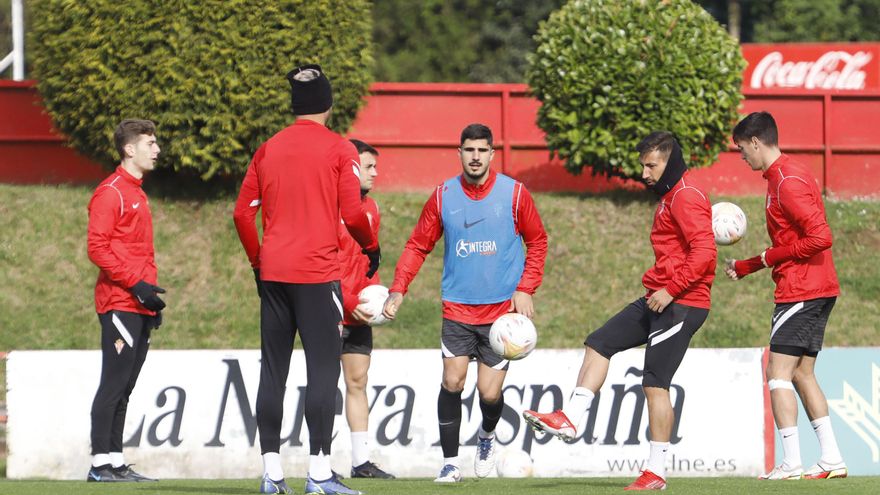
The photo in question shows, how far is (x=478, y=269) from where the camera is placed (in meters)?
9.46

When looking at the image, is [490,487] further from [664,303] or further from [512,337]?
[664,303]

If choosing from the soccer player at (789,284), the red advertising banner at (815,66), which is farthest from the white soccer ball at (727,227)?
the red advertising banner at (815,66)

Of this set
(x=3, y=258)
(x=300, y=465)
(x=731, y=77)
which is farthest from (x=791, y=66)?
(x=300, y=465)

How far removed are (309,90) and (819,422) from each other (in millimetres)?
4369

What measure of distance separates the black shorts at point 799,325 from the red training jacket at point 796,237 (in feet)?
0.18

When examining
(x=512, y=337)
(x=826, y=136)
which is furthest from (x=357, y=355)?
(x=826, y=136)

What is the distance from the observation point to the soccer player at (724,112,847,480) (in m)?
9.38

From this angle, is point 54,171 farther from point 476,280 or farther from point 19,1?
point 476,280

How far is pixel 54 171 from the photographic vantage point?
64.3 ft

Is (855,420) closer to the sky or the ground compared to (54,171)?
closer to the ground

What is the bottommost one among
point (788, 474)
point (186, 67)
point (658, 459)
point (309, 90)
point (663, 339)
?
point (788, 474)

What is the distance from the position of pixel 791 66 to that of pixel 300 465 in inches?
787

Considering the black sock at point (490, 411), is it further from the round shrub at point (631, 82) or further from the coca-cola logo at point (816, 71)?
the coca-cola logo at point (816, 71)

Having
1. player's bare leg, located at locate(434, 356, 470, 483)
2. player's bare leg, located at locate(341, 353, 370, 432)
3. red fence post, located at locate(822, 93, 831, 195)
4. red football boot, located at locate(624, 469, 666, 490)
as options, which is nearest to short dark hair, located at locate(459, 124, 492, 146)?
player's bare leg, located at locate(434, 356, 470, 483)
